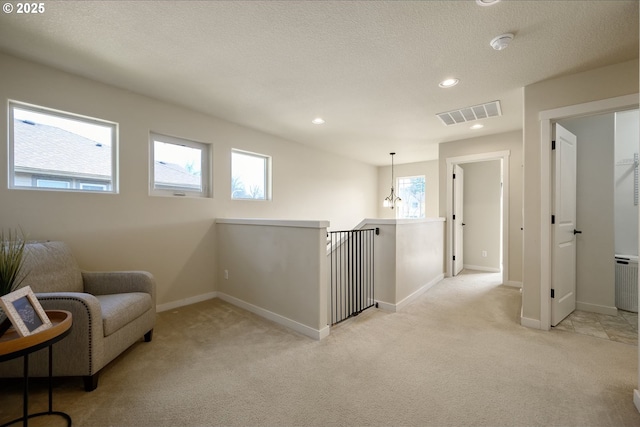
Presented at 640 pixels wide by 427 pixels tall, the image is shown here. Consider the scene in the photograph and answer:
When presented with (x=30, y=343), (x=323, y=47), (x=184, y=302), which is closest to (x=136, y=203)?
(x=184, y=302)

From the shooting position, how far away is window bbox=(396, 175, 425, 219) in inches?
277

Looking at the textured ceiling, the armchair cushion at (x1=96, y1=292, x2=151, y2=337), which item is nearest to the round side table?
the armchair cushion at (x1=96, y1=292, x2=151, y2=337)

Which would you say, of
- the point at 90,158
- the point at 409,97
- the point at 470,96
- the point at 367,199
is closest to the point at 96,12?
the point at 90,158

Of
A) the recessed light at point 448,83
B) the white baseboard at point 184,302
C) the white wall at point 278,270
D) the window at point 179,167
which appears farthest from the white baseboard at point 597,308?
the window at point 179,167

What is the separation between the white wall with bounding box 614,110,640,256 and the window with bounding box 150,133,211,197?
17.0 ft

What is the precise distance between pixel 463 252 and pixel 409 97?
406 cm

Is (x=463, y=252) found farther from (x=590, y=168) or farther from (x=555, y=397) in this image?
(x=555, y=397)

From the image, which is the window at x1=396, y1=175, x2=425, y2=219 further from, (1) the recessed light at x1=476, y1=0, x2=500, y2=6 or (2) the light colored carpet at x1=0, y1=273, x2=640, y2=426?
(1) the recessed light at x1=476, y1=0, x2=500, y2=6

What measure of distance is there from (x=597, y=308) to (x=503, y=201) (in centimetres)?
187

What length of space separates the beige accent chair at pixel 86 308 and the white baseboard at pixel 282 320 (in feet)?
3.40

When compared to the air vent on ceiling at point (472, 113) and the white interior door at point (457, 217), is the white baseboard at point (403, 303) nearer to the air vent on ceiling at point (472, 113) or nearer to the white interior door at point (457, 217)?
the white interior door at point (457, 217)

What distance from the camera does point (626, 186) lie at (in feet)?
10.5

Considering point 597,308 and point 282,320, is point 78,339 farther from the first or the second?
point 597,308

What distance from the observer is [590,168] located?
3.17 metres
